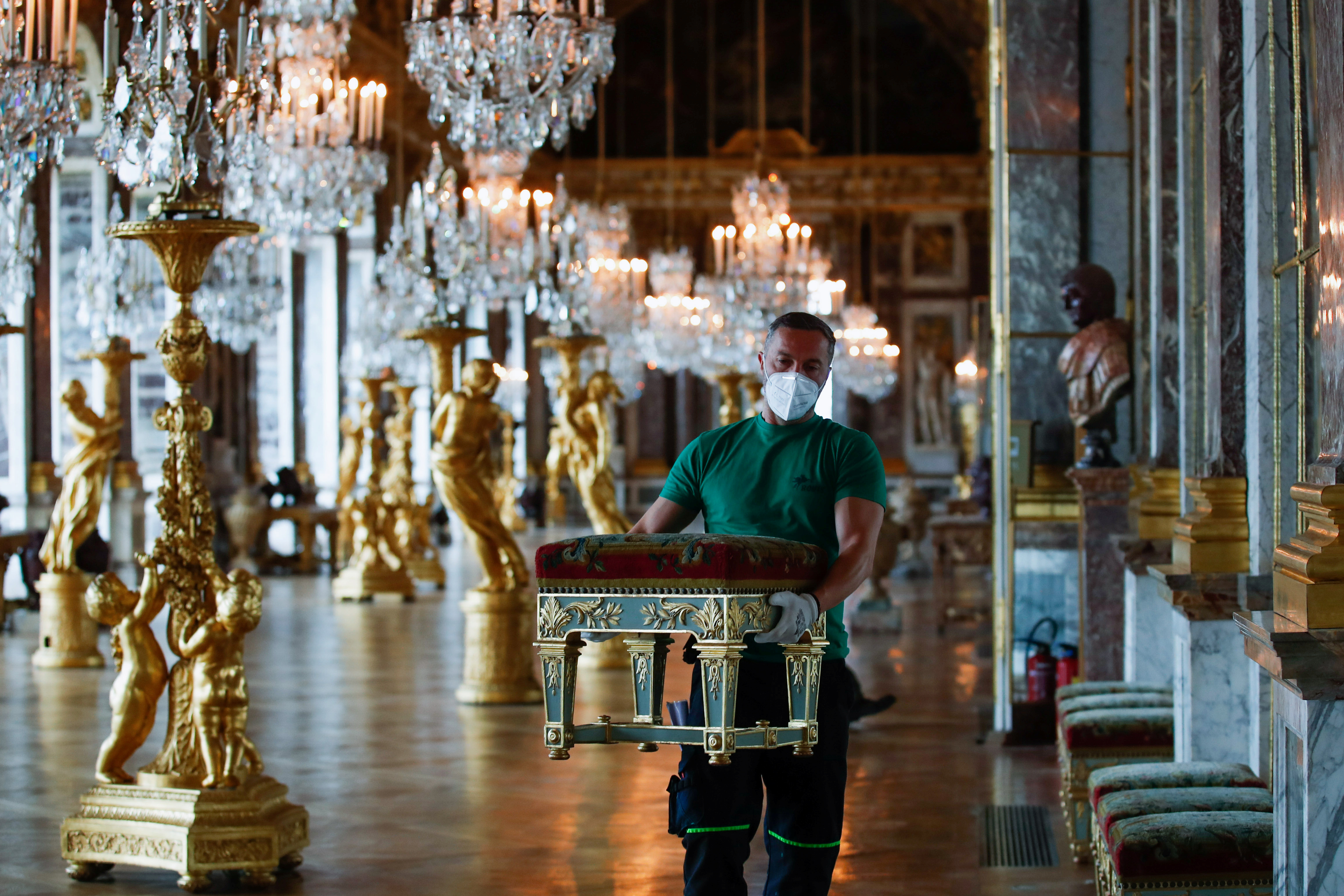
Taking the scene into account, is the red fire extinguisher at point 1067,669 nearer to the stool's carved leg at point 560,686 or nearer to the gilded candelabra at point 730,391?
the gilded candelabra at point 730,391

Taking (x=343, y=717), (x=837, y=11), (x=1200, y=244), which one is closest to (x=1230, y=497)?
(x=1200, y=244)

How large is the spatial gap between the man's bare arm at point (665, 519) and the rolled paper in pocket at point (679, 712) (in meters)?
0.36

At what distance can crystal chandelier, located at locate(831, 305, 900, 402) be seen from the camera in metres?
23.5

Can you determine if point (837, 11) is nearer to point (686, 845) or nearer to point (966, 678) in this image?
point (966, 678)

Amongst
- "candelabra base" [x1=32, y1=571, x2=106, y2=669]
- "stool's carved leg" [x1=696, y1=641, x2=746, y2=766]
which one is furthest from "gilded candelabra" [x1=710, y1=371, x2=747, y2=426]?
"stool's carved leg" [x1=696, y1=641, x2=746, y2=766]

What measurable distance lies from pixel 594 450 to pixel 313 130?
10.3 ft

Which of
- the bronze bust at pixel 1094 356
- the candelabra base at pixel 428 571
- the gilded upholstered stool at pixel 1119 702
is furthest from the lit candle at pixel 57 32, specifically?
the candelabra base at pixel 428 571

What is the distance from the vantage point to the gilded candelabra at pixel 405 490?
16406 millimetres

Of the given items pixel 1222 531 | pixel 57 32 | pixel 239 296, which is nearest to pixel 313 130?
pixel 239 296

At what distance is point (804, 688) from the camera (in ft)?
9.96

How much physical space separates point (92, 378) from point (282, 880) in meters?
11.4

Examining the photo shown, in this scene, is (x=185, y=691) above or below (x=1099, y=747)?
above

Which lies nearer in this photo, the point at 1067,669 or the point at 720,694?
the point at 720,694

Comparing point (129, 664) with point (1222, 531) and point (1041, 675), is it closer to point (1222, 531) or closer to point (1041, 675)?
point (1222, 531)
